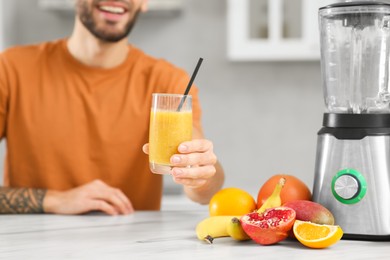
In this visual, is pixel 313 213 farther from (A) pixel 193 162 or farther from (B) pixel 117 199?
(B) pixel 117 199

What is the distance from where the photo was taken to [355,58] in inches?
64.9

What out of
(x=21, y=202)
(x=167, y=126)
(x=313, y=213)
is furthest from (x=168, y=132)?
(x=21, y=202)

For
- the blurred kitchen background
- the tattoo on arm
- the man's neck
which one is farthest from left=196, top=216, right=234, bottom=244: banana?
the blurred kitchen background

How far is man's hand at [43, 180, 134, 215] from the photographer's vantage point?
6.36ft

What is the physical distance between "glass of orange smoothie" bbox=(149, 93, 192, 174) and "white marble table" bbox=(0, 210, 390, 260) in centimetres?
18

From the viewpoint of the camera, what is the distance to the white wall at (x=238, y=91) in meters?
3.85

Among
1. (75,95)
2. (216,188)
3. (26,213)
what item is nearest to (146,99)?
(75,95)

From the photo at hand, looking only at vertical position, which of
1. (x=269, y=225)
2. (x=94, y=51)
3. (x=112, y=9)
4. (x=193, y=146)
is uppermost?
(x=112, y=9)

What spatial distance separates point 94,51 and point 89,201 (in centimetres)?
70

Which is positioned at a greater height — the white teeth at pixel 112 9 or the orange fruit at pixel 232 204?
the white teeth at pixel 112 9

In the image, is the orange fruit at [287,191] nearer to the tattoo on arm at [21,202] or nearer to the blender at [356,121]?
the blender at [356,121]

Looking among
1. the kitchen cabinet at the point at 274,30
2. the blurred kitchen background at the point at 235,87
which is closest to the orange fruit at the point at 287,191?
the kitchen cabinet at the point at 274,30

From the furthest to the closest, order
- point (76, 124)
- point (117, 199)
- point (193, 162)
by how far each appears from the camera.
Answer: point (76, 124)
point (117, 199)
point (193, 162)

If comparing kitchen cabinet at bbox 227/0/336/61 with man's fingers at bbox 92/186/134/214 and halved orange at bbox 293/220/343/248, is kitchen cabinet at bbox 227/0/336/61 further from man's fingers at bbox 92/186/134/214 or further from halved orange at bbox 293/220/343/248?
halved orange at bbox 293/220/343/248
